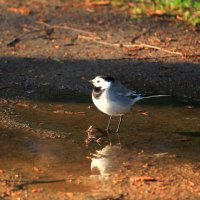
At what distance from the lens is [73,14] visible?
14.1m

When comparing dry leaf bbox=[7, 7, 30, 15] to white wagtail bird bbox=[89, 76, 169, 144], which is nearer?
white wagtail bird bbox=[89, 76, 169, 144]

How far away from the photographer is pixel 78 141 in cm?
893

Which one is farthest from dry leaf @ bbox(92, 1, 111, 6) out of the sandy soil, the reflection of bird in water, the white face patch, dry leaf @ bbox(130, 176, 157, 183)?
dry leaf @ bbox(130, 176, 157, 183)

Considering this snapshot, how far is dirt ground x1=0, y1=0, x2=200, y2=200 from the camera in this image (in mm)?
7488

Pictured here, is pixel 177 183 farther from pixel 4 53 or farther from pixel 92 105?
pixel 4 53

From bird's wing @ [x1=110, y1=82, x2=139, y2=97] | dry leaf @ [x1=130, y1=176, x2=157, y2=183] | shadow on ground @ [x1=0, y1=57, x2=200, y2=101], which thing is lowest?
shadow on ground @ [x1=0, y1=57, x2=200, y2=101]

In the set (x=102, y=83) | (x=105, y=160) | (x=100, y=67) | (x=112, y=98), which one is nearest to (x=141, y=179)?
(x=105, y=160)

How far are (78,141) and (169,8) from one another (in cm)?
595

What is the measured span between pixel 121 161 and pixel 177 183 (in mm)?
916

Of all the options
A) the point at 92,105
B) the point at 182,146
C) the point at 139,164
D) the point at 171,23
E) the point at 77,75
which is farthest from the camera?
the point at 171,23

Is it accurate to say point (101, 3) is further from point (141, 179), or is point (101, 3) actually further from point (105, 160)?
point (141, 179)

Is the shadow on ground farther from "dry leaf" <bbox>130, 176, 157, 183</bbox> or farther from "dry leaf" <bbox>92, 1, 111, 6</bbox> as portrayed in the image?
"dry leaf" <bbox>130, 176, 157, 183</bbox>

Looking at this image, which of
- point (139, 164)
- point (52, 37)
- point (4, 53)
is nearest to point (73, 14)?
point (52, 37)

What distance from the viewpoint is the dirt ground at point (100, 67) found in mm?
7488
